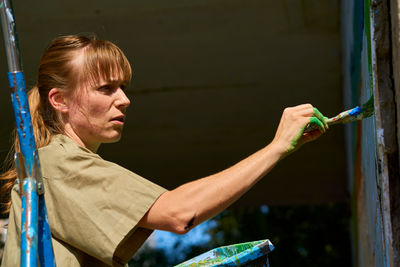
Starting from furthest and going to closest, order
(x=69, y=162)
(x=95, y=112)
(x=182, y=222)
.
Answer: (x=95, y=112), (x=69, y=162), (x=182, y=222)

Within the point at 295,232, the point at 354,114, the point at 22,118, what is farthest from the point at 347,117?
the point at 295,232

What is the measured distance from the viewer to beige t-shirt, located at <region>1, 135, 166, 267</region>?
196 cm

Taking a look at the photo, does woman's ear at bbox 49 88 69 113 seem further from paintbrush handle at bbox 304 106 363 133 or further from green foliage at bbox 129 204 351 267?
green foliage at bbox 129 204 351 267

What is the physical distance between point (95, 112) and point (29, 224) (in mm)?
673

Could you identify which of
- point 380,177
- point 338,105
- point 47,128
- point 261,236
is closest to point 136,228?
point 47,128

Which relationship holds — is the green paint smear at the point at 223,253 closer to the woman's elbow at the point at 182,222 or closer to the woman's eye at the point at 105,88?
the woman's elbow at the point at 182,222

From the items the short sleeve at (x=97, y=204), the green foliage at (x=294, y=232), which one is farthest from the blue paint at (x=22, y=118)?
the green foliage at (x=294, y=232)

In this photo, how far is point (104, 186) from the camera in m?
2.00

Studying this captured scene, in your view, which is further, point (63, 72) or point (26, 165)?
point (63, 72)

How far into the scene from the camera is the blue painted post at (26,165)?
1.66 m

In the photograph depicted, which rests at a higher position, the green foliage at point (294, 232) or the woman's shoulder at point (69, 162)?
the woman's shoulder at point (69, 162)

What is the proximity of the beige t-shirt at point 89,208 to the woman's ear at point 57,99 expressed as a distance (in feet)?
0.74

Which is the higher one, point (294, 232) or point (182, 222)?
point (182, 222)

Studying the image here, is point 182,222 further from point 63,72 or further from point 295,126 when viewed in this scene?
point 63,72
